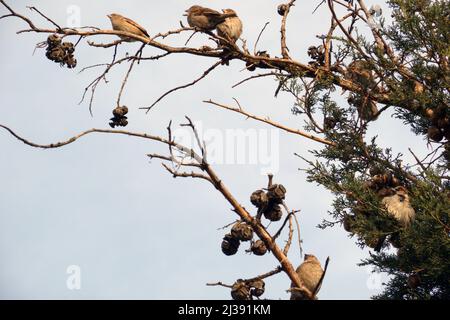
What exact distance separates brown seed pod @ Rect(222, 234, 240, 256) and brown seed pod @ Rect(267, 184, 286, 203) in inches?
14.4

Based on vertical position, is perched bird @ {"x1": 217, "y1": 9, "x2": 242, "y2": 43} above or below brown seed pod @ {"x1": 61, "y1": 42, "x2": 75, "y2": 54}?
above

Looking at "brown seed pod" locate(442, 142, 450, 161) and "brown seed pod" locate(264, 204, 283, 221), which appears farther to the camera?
"brown seed pod" locate(442, 142, 450, 161)

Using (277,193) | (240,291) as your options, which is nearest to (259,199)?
(277,193)

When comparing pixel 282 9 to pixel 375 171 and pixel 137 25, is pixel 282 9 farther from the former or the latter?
pixel 137 25

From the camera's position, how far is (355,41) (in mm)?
6613

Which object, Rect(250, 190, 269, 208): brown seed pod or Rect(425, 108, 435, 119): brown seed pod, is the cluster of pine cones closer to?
Rect(250, 190, 269, 208): brown seed pod

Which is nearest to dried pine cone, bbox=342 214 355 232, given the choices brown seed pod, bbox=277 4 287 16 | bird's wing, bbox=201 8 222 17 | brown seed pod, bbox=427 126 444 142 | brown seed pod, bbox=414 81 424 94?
brown seed pod, bbox=427 126 444 142

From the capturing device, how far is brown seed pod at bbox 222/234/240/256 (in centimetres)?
516

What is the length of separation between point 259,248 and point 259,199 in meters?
0.33

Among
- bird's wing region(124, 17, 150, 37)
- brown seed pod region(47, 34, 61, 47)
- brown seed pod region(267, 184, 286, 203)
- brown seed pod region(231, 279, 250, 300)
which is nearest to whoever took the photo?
brown seed pod region(231, 279, 250, 300)

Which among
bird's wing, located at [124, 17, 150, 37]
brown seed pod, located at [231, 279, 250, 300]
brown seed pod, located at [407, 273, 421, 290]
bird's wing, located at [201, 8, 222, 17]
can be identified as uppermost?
bird's wing, located at [124, 17, 150, 37]

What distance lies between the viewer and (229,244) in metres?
5.17
